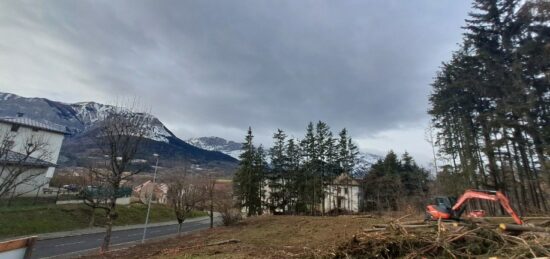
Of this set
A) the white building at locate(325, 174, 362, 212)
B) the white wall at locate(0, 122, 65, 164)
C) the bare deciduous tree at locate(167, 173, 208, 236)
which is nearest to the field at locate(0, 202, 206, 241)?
the white wall at locate(0, 122, 65, 164)

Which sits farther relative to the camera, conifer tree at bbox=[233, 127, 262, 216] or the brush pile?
conifer tree at bbox=[233, 127, 262, 216]

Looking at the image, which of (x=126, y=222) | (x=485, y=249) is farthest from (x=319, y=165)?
(x=485, y=249)

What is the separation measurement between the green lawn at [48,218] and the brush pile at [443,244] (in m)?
34.5

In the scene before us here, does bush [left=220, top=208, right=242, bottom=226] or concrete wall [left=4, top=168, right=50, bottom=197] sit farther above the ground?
concrete wall [left=4, top=168, right=50, bottom=197]

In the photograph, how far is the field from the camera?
29.6 m

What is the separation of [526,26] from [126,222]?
52.7 m

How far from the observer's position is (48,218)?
34.1m

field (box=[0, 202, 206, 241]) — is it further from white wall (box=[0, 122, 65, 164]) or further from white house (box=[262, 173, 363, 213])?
white house (box=[262, 173, 363, 213])

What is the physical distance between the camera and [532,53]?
21.0 metres

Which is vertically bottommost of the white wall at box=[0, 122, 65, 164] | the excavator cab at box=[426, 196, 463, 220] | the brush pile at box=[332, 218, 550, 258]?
the brush pile at box=[332, 218, 550, 258]

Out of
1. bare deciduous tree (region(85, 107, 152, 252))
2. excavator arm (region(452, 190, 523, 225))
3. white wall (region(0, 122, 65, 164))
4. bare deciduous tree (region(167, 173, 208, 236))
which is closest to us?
excavator arm (region(452, 190, 523, 225))

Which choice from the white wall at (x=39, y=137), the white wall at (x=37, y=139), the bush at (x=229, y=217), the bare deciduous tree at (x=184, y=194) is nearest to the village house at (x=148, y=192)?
the white wall at (x=39, y=137)

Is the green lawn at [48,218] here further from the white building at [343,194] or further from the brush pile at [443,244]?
the brush pile at [443,244]

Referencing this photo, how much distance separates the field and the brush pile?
113 feet
